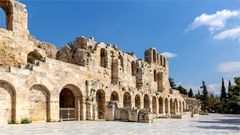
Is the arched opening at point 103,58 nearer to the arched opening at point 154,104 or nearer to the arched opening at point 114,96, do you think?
the arched opening at point 114,96

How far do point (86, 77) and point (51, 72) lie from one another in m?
4.46

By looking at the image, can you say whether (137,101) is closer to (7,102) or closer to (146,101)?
(146,101)

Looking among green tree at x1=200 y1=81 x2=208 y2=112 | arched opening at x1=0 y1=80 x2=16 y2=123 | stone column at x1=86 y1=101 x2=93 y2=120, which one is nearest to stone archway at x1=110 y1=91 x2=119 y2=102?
stone column at x1=86 y1=101 x2=93 y2=120

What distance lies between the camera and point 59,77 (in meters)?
20.7

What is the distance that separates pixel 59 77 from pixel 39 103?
2.32 metres

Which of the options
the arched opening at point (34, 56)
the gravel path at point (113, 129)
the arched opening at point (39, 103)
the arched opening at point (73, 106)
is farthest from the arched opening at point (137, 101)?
the gravel path at point (113, 129)

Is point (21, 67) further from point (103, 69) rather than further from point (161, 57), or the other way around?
point (161, 57)

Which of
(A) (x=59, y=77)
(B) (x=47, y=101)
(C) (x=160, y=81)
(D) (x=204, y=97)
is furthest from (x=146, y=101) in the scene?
(D) (x=204, y=97)

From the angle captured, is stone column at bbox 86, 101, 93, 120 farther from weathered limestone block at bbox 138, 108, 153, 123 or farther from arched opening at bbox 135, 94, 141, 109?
arched opening at bbox 135, 94, 141, 109

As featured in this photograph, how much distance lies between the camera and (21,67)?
18.6 meters

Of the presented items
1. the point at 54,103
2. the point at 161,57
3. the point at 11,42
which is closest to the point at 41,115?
the point at 54,103

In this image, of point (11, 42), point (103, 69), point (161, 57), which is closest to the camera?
point (11, 42)

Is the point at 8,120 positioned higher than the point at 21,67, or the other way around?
the point at 21,67

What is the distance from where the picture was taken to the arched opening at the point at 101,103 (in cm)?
2543
